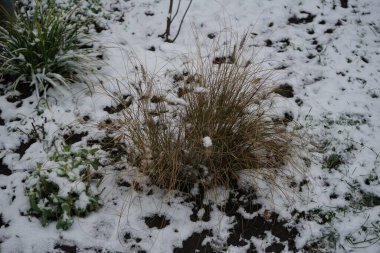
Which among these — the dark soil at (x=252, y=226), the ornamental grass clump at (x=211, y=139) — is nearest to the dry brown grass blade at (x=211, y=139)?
the ornamental grass clump at (x=211, y=139)

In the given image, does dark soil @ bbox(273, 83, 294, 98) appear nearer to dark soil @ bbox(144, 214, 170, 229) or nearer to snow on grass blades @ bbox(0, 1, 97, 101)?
dark soil @ bbox(144, 214, 170, 229)

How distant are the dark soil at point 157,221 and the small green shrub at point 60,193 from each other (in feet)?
1.31

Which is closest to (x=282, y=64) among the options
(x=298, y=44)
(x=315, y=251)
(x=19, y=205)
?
(x=298, y=44)

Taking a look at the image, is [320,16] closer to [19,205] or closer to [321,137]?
[321,137]

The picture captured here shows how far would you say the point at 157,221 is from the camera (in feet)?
8.56

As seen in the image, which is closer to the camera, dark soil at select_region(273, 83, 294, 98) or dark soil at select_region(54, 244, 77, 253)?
dark soil at select_region(54, 244, 77, 253)

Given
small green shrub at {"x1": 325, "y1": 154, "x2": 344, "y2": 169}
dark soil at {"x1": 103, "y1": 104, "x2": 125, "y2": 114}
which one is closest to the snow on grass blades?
dark soil at {"x1": 103, "y1": 104, "x2": 125, "y2": 114}

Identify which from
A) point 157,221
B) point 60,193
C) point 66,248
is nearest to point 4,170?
point 60,193

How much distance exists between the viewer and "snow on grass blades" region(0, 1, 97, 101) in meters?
3.32

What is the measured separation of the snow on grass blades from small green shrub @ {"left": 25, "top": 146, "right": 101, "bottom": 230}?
1.00 meters

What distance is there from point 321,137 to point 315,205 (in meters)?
0.73

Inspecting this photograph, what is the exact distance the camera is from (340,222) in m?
2.64

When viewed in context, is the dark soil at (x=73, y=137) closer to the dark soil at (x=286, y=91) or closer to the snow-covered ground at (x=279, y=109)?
the snow-covered ground at (x=279, y=109)

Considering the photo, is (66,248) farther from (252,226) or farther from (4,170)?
(252,226)
